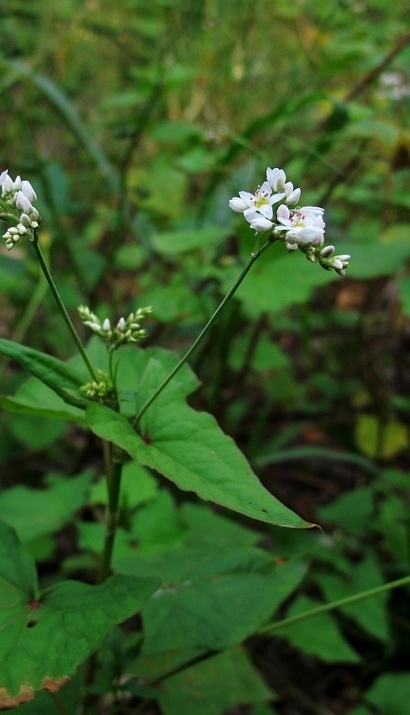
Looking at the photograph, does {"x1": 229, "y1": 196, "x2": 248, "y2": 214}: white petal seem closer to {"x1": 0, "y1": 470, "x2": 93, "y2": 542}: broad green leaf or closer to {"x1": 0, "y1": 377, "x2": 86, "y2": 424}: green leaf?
{"x1": 0, "y1": 377, "x2": 86, "y2": 424}: green leaf

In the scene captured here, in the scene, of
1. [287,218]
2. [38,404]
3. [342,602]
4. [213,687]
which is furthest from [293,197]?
[213,687]

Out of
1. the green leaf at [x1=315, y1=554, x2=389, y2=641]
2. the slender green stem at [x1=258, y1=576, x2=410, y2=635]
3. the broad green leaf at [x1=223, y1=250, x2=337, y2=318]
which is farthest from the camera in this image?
the green leaf at [x1=315, y1=554, x2=389, y2=641]

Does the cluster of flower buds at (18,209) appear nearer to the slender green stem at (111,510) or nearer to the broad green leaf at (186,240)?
the slender green stem at (111,510)

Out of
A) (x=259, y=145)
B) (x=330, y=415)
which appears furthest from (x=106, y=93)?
(x=330, y=415)

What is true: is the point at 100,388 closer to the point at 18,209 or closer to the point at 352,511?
the point at 18,209

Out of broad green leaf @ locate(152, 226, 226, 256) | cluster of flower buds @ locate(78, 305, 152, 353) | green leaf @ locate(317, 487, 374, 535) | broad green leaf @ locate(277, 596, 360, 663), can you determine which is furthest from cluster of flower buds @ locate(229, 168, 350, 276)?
green leaf @ locate(317, 487, 374, 535)

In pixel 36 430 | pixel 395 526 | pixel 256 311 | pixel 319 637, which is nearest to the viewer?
pixel 319 637
